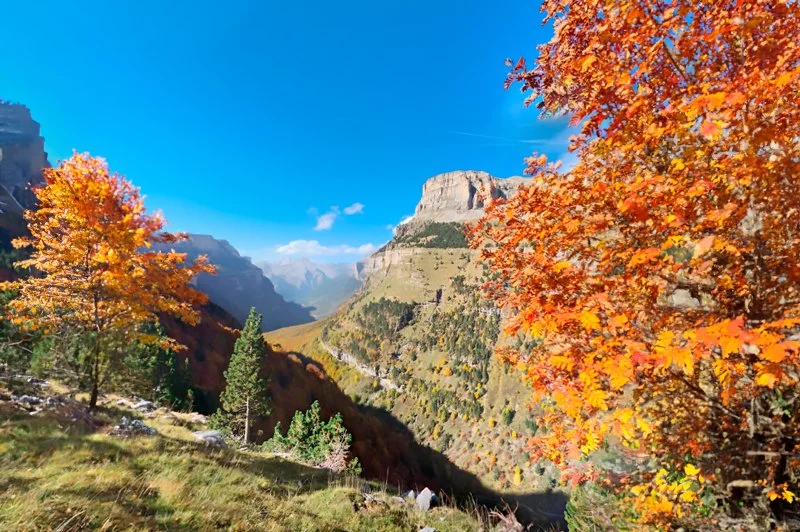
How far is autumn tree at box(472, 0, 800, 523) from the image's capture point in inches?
159

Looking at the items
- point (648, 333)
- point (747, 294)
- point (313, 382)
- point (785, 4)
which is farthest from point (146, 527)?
point (313, 382)

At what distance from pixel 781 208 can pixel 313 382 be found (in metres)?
115

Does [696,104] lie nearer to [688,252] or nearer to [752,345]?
[752,345]

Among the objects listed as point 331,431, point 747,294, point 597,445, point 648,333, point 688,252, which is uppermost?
point 688,252

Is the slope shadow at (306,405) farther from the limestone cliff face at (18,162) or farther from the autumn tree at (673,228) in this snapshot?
the limestone cliff face at (18,162)

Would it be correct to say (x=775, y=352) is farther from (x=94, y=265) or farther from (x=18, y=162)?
(x=18, y=162)

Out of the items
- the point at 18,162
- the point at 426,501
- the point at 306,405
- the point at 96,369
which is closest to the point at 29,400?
the point at 96,369

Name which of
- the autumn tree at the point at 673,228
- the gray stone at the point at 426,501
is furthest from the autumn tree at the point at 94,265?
the autumn tree at the point at 673,228

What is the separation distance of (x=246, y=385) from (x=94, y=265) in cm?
3368

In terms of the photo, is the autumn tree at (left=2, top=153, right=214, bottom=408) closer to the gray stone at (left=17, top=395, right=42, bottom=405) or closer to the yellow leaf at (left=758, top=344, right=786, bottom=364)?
the gray stone at (left=17, top=395, right=42, bottom=405)

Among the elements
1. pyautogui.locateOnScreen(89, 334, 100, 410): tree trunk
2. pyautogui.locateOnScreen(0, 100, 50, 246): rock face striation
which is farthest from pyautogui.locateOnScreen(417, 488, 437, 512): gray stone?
pyautogui.locateOnScreen(0, 100, 50, 246): rock face striation

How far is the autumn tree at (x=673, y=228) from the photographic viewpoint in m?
4.04

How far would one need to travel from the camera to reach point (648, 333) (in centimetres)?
462

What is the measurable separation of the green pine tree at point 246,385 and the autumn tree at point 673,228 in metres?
41.4
